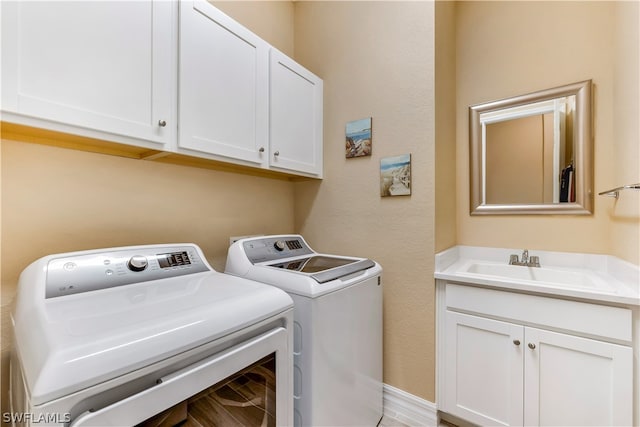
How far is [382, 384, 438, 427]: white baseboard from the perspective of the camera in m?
1.63

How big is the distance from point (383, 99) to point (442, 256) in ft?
3.54

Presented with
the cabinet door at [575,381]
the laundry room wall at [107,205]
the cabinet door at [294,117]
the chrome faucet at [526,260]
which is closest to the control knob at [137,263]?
the laundry room wall at [107,205]

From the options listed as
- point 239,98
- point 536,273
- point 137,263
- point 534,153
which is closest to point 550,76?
point 534,153

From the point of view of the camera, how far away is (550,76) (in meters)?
1.76

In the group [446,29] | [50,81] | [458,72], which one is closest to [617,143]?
[458,72]

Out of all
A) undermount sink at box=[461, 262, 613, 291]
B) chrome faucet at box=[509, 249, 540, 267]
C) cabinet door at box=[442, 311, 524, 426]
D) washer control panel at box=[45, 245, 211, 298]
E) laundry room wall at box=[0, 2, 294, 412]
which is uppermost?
laundry room wall at box=[0, 2, 294, 412]

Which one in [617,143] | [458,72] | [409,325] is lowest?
[409,325]

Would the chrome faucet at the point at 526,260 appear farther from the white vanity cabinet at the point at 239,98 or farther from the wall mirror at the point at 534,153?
the white vanity cabinet at the point at 239,98

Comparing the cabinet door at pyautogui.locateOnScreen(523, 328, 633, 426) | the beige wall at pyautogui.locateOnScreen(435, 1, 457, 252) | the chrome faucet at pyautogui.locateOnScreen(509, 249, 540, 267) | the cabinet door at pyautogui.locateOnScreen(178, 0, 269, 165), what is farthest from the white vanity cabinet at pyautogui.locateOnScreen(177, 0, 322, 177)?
the cabinet door at pyautogui.locateOnScreen(523, 328, 633, 426)

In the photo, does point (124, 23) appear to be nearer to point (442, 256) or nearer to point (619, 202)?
point (442, 256)

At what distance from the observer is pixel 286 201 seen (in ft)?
7.26

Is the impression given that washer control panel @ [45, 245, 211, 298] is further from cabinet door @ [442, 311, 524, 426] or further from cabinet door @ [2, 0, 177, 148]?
cabinet door @ [442, 311, 524, 426]

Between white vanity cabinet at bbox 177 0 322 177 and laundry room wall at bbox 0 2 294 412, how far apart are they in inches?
13.2

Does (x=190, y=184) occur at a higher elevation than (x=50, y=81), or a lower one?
lower
